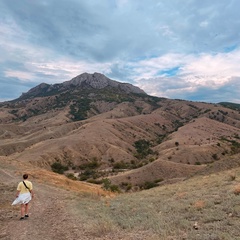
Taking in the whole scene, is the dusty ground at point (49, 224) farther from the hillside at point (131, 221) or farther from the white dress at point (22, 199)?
the white dress at point (22, 199)

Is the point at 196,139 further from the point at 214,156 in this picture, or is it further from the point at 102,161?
the point at 102,161

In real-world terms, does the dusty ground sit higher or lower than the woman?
lower

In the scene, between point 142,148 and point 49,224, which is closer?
point 49,224

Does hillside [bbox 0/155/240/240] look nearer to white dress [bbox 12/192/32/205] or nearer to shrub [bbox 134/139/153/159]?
white dress [bbox 12/192/32/205]

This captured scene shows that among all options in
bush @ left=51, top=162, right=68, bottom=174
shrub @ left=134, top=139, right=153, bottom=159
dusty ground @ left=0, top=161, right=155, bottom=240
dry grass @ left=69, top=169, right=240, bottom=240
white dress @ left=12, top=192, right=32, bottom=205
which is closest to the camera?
dry grass @ left=69, top=169, right=240, bottom=240

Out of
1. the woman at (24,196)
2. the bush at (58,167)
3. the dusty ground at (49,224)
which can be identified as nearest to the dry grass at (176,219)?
the dusty ground at (49,224)

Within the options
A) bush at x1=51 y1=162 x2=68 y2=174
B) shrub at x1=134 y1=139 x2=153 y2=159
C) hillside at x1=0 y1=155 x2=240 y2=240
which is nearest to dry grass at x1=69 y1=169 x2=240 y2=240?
hillside at x1=0 y1=155 x2=240 y2=240

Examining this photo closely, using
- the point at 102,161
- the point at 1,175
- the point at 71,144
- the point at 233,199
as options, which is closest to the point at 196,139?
the point at 102,161

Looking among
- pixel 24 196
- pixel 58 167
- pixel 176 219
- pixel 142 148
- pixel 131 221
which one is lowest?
pixel 58 167

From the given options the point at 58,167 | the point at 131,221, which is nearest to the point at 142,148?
the point at 58,167

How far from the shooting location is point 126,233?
11.0m

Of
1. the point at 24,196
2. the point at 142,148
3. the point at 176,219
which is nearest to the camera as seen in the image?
the point at 176,219

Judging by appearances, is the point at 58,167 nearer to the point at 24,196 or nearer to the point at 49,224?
the point at 24,196

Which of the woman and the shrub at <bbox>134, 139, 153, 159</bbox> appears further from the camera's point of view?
the shrub at <bbox>134, 139, 153, 159</bbox>
